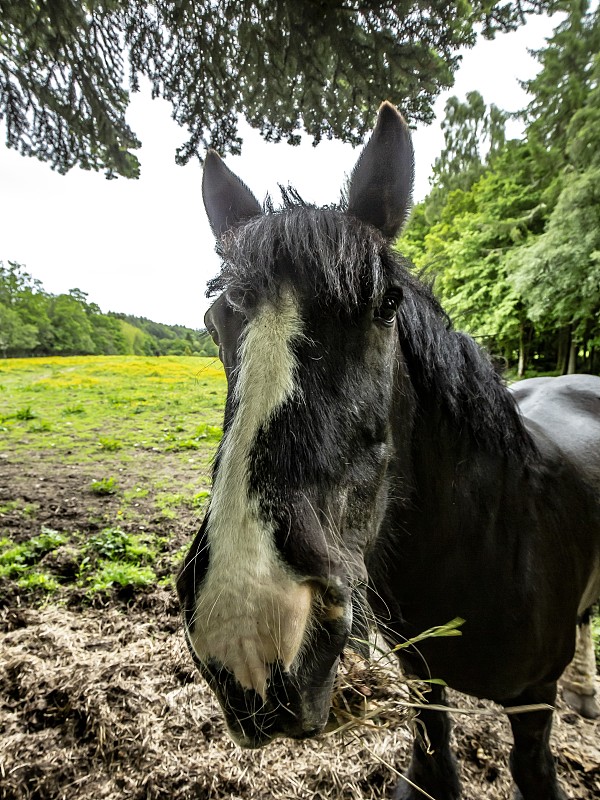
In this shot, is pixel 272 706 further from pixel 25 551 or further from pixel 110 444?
pixel 110 444

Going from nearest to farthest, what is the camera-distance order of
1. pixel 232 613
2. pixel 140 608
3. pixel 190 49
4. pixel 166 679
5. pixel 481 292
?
pixel 232 613 → pixel 166 679 → pixel 140 608 → pixel 190 49 → pixel 481 292

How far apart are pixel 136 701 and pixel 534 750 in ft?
7.08

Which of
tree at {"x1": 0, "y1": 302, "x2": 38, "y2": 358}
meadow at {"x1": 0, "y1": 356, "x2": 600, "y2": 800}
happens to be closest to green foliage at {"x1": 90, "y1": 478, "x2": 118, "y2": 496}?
meadow at {"x1": 0, "y1": 356, "x2": 600, "y2": 800}

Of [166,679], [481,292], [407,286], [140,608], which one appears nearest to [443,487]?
[407,286]

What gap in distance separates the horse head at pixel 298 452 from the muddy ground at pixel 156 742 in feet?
3.69

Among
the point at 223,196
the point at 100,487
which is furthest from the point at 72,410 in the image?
the point at 223,196

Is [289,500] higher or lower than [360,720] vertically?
higher

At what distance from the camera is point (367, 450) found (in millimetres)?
1053

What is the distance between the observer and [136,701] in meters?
2.28

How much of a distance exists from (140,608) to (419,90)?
17.4 feet

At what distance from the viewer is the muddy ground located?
74.7 inches

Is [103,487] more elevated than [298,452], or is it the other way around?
[298,452]

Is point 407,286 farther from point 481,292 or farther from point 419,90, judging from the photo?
point 481,292

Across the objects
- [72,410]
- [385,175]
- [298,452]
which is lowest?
[72,410]
